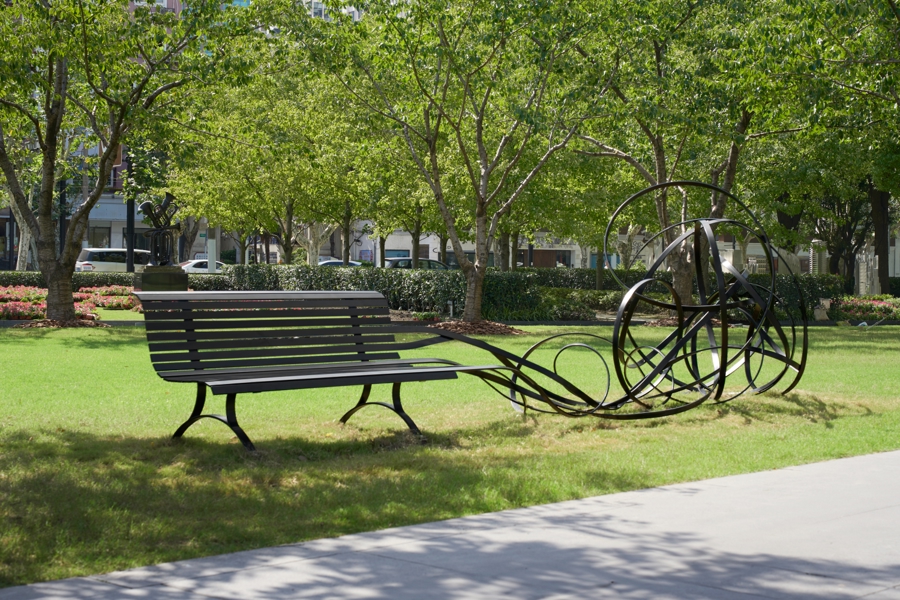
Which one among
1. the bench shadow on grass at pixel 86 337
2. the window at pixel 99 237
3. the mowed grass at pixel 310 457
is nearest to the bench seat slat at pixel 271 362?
the mowed grass at pixel 310 457

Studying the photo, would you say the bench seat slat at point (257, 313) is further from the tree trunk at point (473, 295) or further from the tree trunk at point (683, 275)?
the tree trunk at point (683, 275)

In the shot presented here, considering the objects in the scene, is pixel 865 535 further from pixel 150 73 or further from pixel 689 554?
pixel 150 73

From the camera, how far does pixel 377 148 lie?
22.0m

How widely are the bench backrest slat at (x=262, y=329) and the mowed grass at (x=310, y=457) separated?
59 centimetres

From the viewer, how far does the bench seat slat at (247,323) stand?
23.9 feet

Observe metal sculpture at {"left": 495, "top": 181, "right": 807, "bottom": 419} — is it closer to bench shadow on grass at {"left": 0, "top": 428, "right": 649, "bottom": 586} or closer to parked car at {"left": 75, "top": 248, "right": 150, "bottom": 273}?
bench shadow on grass at {"left": 0, "top": 428, "right": 649, "bottom": 586}

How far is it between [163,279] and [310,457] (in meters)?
20.4

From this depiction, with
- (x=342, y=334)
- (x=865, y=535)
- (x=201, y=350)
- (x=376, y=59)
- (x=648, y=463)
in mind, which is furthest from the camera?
(x=376, y=59)

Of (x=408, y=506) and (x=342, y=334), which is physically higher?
(x=342, y=334)

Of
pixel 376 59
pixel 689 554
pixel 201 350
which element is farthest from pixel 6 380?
pixel 376 59

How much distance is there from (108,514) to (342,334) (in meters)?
3.52

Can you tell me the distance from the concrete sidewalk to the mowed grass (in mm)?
290

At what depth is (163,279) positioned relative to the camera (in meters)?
26.4

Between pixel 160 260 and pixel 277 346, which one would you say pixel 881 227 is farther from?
pixel 277 346
